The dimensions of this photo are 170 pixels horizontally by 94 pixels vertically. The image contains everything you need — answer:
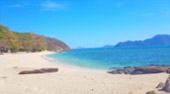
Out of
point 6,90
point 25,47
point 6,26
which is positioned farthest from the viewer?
point 25,47

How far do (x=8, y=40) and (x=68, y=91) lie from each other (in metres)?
57.7

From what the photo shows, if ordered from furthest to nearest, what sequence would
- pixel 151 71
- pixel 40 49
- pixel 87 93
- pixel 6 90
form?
pixel 40 49, pixel 151 71, pixel 6 90, pixel 87 93

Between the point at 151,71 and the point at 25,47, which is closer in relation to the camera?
the point at 151,71

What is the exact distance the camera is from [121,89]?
8508mm

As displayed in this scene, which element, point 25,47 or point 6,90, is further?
point 25,47

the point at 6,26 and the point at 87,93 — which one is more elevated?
the point at 6,26

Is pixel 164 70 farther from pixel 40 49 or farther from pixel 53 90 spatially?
pixel 40 49

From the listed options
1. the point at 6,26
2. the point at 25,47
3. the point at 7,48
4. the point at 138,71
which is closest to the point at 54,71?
the point at 138,71

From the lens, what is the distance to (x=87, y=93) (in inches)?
308

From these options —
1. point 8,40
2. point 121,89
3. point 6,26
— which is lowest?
point 121,89

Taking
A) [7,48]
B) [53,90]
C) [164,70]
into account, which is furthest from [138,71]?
[7,48]

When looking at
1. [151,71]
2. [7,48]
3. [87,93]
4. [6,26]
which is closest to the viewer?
[87,93]

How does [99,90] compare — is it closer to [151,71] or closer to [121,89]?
[121,89]

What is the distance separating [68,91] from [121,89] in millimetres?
2228
